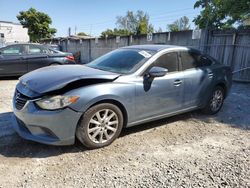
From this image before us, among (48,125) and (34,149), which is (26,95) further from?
(34,149)

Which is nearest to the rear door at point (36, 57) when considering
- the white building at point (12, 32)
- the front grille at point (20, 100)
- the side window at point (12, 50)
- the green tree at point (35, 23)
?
the side window at point (12, 50)

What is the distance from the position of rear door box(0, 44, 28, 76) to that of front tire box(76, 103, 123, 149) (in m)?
6.74

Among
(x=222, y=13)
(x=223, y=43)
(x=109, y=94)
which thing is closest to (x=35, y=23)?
(x=222, y=13)

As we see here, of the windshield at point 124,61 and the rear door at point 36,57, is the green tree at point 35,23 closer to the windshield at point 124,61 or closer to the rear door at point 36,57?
the rear door at point 36,57

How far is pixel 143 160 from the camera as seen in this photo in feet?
10.1

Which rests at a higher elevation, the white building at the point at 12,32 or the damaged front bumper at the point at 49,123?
the white building at the point at 12,32

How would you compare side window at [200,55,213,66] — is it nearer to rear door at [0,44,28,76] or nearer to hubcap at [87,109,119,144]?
hubcap at [87,109,119,144]

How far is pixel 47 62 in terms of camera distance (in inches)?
357

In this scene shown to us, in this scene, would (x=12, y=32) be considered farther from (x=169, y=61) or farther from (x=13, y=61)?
(x=169, y=61)

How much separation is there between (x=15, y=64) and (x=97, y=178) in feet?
24.5

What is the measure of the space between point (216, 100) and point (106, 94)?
2814mm

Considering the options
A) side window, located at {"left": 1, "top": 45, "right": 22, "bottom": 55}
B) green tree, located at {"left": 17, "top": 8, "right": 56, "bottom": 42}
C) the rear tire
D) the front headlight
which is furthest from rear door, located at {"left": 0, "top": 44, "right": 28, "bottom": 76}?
green tree, located at {"left": 17, "top": 8, "right": 56, "bottom": 42}

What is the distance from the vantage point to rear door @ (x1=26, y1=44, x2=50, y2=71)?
29.3 ft

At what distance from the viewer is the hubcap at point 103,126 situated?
10.6ft
